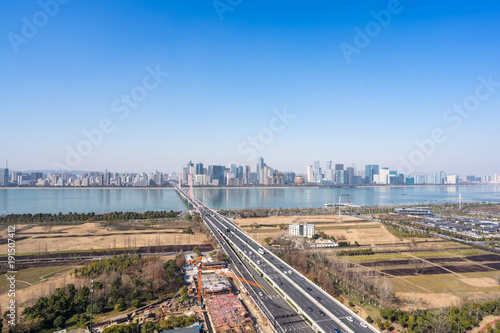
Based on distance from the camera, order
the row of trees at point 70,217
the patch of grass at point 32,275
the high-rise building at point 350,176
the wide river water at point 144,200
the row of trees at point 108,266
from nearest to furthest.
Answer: the patch of grass at point 32,275
the row of trees at point 108,266
the row of trees at point 70,217
the wide river water at point 144,200
the high-rise building at point 350,176

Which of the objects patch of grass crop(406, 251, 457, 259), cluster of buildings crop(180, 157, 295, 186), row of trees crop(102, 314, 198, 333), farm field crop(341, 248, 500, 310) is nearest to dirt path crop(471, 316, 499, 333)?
farm field crop(341, 248, 500, 310)

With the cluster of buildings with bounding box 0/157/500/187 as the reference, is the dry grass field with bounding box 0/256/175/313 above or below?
below

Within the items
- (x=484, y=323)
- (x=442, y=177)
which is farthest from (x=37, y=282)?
(x=442, y=177)

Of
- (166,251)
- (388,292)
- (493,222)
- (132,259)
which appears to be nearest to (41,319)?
(132,259)

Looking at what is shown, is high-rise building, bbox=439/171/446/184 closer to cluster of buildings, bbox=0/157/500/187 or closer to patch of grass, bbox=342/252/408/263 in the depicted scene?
cluster of buildings, bbox=0/157/500/187

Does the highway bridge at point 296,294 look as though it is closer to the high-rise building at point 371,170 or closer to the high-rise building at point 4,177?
the high-rise building at point 4,177

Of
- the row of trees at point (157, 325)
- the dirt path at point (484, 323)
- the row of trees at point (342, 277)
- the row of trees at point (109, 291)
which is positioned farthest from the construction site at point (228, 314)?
the dirt path at point (484, 323)

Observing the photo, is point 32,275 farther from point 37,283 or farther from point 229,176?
point 229,176
